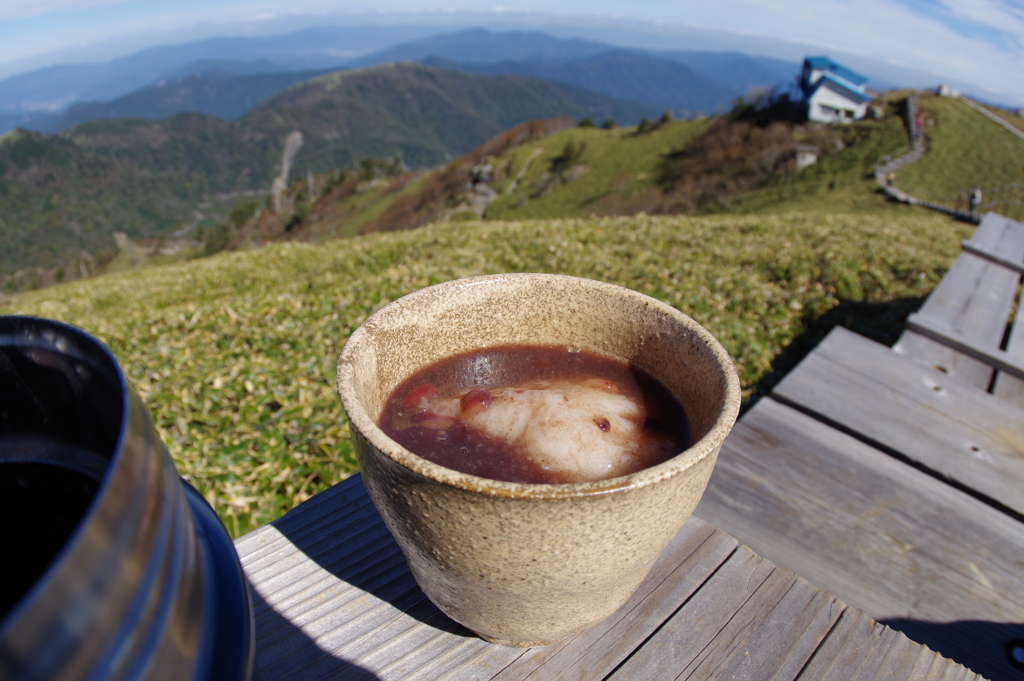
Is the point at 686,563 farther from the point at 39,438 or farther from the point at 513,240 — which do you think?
the point at 513,240

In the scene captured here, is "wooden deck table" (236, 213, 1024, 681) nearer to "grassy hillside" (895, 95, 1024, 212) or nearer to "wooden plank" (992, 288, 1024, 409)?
"wooden plank" (992, 288, 1024, 409)

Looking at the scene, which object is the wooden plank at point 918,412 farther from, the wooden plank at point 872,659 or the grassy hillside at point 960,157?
the grassy hillside at point 960,157

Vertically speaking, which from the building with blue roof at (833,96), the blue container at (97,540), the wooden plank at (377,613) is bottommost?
the wooden plank at (377,613)

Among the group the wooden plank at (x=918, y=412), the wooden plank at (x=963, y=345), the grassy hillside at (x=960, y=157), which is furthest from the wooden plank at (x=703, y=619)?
the grassy hillside at (x=960, y=157)

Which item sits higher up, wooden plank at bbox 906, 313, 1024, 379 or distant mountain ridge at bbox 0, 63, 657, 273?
wooden plank at bbox 906, 313, 1024, 379

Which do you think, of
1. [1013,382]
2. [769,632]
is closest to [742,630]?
[769,632]

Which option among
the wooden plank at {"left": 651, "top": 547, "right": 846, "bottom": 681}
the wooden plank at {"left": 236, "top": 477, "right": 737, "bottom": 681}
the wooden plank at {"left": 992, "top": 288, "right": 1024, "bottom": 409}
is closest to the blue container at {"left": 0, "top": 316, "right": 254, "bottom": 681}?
the wooden plank at {"left": 236, "top": 477, "right": 737, "bottom": 681}

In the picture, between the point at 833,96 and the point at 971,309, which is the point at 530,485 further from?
the point at 833,96
